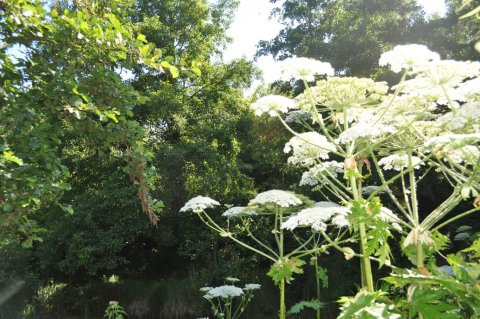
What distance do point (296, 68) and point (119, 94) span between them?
1127 mm

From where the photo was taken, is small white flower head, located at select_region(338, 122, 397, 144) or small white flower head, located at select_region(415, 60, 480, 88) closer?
small white flower head, located at select_region(415, 60, 480, 88)

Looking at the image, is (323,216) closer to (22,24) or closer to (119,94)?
(119,94)

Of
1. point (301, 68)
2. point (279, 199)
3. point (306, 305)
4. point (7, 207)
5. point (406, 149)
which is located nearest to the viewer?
point (7, 207)

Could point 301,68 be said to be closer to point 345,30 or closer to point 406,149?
point 406,149

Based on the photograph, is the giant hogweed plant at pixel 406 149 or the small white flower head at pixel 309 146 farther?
the small white flower head at pixel 309 146

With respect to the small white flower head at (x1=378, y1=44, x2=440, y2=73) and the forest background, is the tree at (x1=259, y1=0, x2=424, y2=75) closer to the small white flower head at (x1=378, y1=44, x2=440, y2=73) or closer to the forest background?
the forest background

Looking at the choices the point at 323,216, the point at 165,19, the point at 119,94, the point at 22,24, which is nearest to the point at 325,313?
the point at 323,216

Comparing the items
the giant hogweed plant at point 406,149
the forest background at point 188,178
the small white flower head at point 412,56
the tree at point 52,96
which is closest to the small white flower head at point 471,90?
the giant hogweed plant at point 406,149

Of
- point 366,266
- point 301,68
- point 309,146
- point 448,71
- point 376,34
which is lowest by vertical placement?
point 366,266

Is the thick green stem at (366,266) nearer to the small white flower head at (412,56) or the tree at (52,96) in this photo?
the small white flower head at (412,56)

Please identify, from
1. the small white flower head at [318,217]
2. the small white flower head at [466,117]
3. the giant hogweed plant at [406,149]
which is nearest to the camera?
the giant hogweed plant at [406,149]

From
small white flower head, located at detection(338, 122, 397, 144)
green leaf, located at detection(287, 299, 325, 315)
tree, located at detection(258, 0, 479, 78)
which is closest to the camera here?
small white flower head, located at detection(338, 122, 397, 144)

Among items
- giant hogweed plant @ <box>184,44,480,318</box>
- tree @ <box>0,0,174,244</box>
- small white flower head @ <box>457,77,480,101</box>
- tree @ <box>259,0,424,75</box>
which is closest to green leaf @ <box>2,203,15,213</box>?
tree @ <box>0,0,174,244</box>

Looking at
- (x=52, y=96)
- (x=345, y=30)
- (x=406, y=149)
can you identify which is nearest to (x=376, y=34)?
(x=345, y=30)
